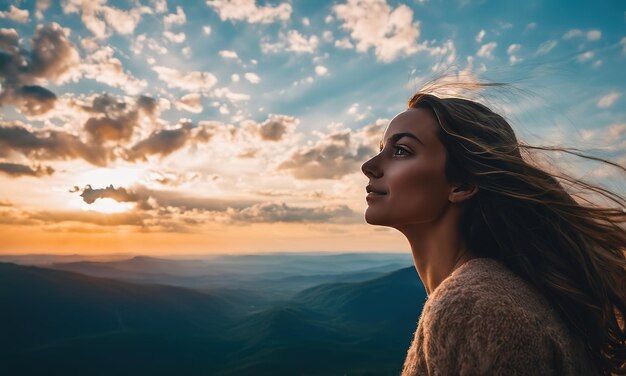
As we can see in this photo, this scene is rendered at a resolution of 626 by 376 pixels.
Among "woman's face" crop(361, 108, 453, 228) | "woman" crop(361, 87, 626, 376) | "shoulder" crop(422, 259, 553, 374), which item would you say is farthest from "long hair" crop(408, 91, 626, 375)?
"shoulder" crop(422, 259, 553, 374)

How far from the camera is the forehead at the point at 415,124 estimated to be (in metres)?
3.70

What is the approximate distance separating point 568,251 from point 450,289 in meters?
1.24

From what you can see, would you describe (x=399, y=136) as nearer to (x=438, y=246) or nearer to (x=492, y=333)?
(x=438, y=246)

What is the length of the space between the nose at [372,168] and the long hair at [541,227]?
2.05 feet

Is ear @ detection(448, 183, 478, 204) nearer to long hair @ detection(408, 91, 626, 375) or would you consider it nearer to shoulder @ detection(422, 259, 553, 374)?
long hair @ detection(408, 91, 626, 375)

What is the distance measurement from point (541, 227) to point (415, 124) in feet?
4.55

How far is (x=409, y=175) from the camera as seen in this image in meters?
3.57

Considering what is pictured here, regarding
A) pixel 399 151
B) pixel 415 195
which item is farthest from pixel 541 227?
pixel 399 151

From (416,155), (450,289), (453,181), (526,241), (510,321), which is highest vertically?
(416,155)

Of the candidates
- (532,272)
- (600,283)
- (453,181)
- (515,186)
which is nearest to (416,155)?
(453,181)

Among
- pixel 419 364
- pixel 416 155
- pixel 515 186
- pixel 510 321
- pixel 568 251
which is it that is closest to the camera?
pixel 510 321

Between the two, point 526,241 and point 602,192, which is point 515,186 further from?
point 602,192

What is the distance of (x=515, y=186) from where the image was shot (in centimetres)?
334

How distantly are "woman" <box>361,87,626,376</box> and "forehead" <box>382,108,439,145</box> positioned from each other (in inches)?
0.5
